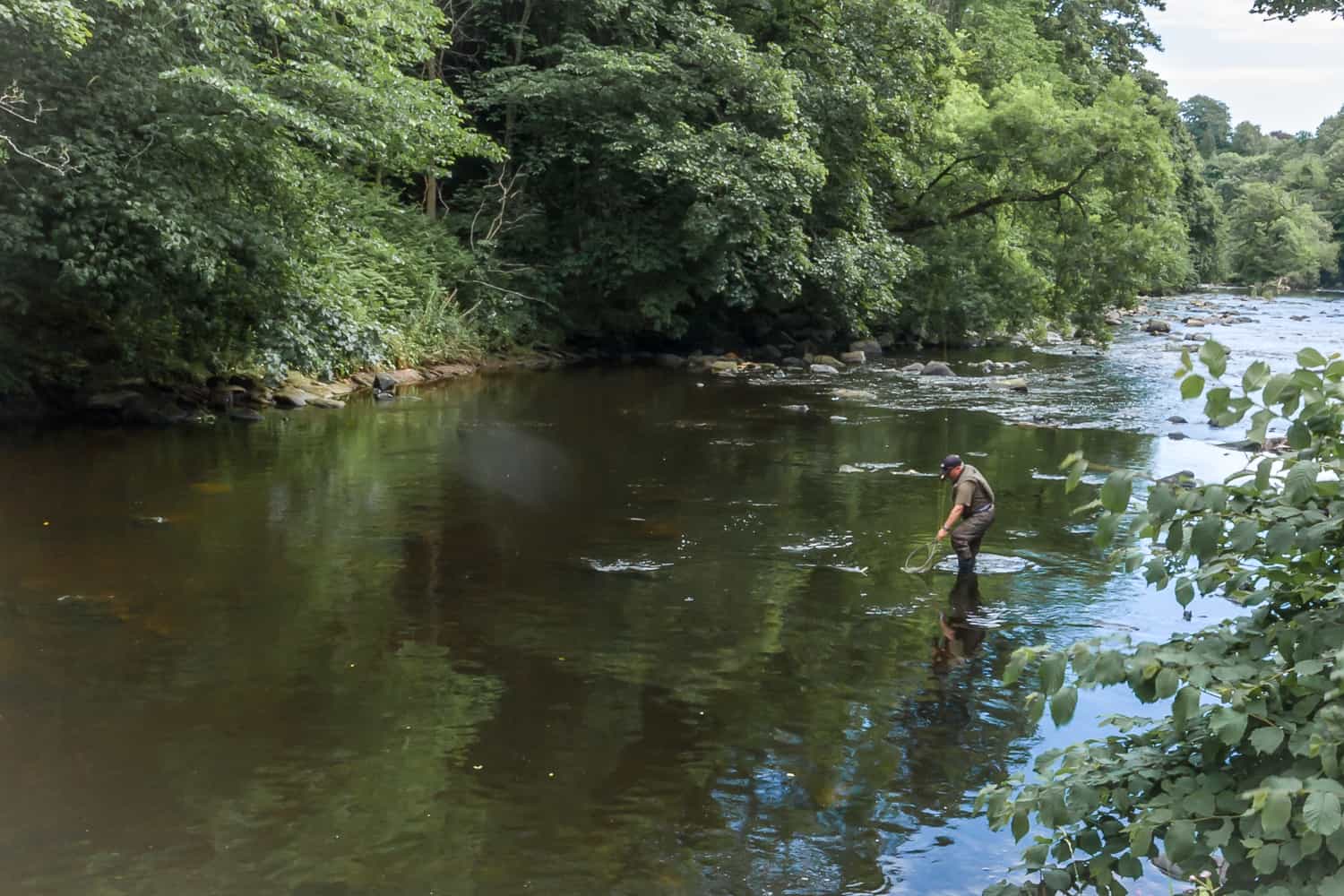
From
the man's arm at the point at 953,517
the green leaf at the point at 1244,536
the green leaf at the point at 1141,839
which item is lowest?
the man's arm at the point at 953,517

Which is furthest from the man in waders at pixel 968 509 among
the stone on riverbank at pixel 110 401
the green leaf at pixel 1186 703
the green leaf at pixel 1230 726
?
the stone on riverbank at pixel 110 401

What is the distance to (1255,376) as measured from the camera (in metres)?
3.59

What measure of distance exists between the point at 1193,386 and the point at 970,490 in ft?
25.6

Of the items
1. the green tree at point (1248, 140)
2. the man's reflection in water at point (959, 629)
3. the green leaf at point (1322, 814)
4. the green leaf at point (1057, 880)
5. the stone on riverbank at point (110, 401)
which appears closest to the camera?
the green leaf at point (1322, 814)

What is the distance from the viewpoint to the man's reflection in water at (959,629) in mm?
9133

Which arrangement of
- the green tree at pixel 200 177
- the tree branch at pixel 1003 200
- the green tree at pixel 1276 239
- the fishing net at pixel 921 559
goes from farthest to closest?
the green tree at pixel 1276 239
the tree branch at pixel 1003 200
the green tree at pixel 200 177
the fishing net at pixel 921 559

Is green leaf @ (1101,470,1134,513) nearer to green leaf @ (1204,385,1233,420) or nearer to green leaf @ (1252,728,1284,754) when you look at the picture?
green leaf @ (1204,385,1233,420)

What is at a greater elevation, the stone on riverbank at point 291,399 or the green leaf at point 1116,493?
the green leaf at point 1116,493

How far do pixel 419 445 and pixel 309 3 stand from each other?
245 inches

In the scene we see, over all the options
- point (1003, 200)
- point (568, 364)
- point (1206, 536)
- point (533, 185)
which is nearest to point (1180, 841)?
point (1206, 536)

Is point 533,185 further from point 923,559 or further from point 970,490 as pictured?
point 970,490

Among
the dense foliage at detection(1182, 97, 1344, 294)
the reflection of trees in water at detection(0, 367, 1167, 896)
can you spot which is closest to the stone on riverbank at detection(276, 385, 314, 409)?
the reflection of trees in water at detection(0, 367, 1167, 896)

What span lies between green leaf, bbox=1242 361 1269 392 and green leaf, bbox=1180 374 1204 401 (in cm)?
12

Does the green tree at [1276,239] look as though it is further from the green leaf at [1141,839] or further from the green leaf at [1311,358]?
the green leaf at [1141,839]
